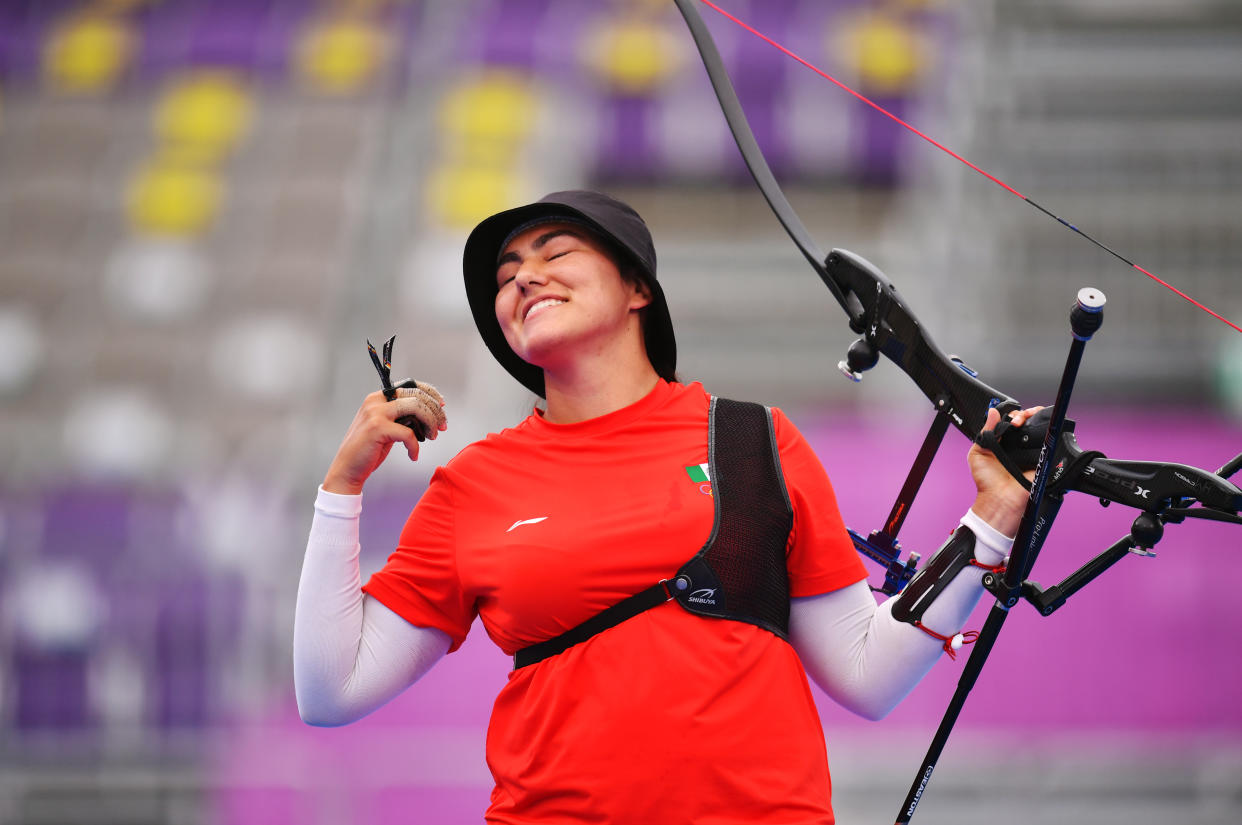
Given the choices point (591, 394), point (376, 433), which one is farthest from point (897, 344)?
point (376, 433)

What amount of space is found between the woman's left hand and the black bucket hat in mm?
372

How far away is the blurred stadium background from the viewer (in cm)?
382

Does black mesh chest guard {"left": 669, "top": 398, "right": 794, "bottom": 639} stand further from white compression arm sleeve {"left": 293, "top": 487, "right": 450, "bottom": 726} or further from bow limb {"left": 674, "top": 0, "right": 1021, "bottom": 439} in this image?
white compression arm sleeve {"left": 293, "top": 487, "right": 450, "bottom": 726}

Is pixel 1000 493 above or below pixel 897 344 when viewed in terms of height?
below

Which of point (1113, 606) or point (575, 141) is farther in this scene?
point (575, 141)

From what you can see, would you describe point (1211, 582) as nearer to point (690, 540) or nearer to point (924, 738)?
point (924, 738)

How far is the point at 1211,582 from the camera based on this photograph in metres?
3.92

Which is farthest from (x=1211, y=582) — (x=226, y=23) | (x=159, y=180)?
(x=226, y=23)

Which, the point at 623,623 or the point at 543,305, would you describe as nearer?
the point at 623,623

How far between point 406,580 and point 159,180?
5335 mm

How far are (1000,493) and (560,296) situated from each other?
1.63 ft

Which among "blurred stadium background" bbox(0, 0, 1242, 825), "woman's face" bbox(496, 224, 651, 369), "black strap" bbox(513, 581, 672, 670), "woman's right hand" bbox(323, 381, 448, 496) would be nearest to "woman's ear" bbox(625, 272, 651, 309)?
"woman's face" bbox(496, 224, 651, 369)

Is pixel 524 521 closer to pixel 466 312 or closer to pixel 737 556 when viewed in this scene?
pixel 737 556

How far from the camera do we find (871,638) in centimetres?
123
